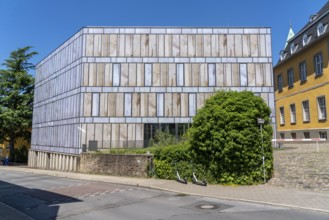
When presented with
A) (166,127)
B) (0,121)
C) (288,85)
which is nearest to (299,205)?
(166,127)

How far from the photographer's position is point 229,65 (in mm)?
37938

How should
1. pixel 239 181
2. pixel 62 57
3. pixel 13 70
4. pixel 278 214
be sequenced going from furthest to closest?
pixel 13 70
pixel 62 57
pixel 239 181
pixel 278 214

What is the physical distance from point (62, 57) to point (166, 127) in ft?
60.1

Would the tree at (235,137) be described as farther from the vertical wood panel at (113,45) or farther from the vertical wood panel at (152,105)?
the vertical wood panel at (113,45)

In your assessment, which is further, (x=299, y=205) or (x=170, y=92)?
(x=170, y=92)

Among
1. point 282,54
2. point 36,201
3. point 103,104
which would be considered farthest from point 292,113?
point 36,201

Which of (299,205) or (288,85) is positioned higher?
(288,85)

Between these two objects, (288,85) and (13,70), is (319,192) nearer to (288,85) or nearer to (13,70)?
(288,85)

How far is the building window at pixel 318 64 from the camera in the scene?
3177cm

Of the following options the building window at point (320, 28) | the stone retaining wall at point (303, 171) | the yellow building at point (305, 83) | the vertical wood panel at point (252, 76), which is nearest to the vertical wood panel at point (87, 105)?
the vertical wood panel at point (252, 76)

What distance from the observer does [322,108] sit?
103ft

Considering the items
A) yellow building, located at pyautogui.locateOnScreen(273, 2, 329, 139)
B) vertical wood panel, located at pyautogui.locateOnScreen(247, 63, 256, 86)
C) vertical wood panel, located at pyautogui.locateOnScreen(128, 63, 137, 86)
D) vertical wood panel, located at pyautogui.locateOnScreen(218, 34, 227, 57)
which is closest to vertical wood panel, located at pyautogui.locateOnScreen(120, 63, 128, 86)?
vertical wood panel, located at pyautogui.locateOnScreen(128, 63, 137, 86)

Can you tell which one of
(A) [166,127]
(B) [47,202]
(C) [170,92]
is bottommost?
(B) [47,202]

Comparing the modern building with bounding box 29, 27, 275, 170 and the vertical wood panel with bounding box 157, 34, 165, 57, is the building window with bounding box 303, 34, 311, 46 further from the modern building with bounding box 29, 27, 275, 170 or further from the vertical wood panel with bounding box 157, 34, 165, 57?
the vertical wood panel with bounding box 157, 34, 165, 57
